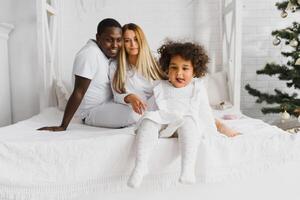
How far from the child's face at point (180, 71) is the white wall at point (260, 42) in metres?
1.65

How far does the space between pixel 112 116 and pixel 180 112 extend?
47 cm

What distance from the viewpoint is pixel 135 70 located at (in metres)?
1.84

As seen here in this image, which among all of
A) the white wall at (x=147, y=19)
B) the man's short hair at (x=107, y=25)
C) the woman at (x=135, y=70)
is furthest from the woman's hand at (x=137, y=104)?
the white wall at (x=147, y=19)

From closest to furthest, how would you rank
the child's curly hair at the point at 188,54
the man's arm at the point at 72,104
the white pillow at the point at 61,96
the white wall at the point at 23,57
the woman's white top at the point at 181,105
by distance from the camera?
the woman's white top at the point at 181,105, the child's curly hair at the point at 188,54, the man's arm at the point at 72,104, the white pillow at the point at 61,96, the white wall at the point at 23,57

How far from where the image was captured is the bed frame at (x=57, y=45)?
7.84ft

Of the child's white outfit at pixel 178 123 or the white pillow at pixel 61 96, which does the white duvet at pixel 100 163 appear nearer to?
the child's white outfit at pixel 178 123

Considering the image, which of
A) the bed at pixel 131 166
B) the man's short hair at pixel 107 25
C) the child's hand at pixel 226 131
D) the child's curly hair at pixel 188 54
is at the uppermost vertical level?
the man's short hair at pixel 107 25

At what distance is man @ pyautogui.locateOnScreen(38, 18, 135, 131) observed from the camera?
1.73 metres

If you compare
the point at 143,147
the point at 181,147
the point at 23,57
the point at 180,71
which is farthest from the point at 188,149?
the point at 23,57

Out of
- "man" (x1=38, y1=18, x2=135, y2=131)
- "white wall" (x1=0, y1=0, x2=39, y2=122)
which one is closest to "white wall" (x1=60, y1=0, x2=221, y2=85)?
"white wall" (x1=0, y1=0, x2=39, y2=122)

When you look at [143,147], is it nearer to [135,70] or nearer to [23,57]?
[135,70]

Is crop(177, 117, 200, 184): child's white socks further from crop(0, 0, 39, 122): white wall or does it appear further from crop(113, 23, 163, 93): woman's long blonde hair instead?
crop(0, 0, 39, 122): white wall

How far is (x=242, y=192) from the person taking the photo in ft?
4.64

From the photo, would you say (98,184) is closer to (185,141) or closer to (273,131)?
(185,141)
